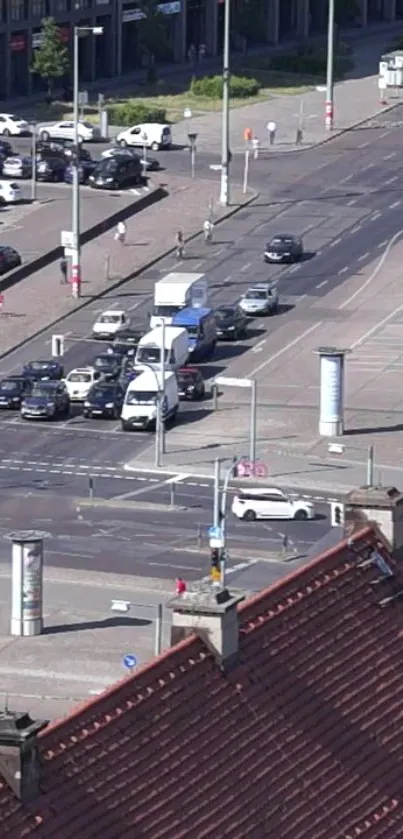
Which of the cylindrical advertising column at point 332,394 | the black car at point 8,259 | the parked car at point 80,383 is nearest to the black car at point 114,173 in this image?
the black car at point 8,259

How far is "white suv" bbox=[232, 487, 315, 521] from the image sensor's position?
3826 inches

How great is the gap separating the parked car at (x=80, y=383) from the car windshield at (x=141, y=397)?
3713 mm

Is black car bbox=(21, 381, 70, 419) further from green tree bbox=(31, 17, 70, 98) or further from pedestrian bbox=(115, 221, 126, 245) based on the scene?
green tree bbox=(31, 17, 70, 98)

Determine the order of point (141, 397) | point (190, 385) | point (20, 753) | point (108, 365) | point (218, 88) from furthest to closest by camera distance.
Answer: point (218, 88), point (108, 365), point (190, 385), point (141, 397), point (20, 753)

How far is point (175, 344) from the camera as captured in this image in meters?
118

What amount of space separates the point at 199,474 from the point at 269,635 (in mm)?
59060

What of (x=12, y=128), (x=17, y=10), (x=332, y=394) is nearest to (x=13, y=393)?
(x=332, y=394)

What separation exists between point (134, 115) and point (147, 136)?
847 cm

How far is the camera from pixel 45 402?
112 meters

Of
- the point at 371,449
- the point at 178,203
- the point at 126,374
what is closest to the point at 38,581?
the point at 371,449

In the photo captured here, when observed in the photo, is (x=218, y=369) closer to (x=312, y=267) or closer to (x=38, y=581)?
(x=312, y=267)

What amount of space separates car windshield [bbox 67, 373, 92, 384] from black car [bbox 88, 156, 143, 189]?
44.0 metres

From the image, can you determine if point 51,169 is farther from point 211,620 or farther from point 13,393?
point 211,620

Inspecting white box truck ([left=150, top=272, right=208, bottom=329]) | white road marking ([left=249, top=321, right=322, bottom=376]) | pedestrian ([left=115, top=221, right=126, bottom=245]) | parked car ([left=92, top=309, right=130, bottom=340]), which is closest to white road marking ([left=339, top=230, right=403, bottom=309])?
white road marking ([left=249, top=321, right=322, bottom=376])
